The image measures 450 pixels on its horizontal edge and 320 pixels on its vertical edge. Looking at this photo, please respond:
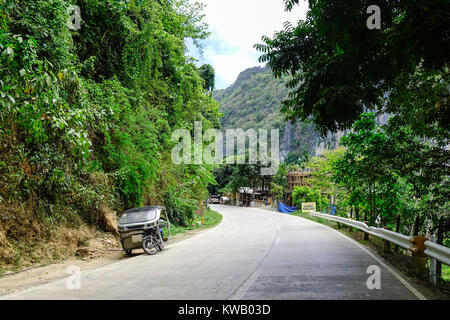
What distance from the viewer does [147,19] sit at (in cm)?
1725

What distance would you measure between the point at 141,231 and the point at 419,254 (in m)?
7.89

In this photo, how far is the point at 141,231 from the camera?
36.8ft

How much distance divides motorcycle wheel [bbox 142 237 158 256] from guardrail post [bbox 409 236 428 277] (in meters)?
7.62

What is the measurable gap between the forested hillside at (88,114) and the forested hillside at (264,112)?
72.8 meters

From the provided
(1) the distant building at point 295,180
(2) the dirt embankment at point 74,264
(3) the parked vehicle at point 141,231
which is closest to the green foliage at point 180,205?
(2) the dirt embankment at point 74,264

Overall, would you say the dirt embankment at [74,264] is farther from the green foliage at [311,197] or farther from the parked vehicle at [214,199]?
the parked vehicle at [214,199]

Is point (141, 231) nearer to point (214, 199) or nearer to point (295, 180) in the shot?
point (295, 180)

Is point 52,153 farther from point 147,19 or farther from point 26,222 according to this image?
point 147,19

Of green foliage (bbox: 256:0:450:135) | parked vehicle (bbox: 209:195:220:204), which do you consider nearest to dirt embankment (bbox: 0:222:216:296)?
green foliage (bbox: 256:0:450:135)

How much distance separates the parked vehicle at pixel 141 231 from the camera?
11203 millimetres

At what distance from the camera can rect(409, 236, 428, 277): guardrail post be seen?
716 centimetres

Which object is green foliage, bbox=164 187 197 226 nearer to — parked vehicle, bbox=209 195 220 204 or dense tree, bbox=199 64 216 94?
dense tree, bbox=199 64 216 94
